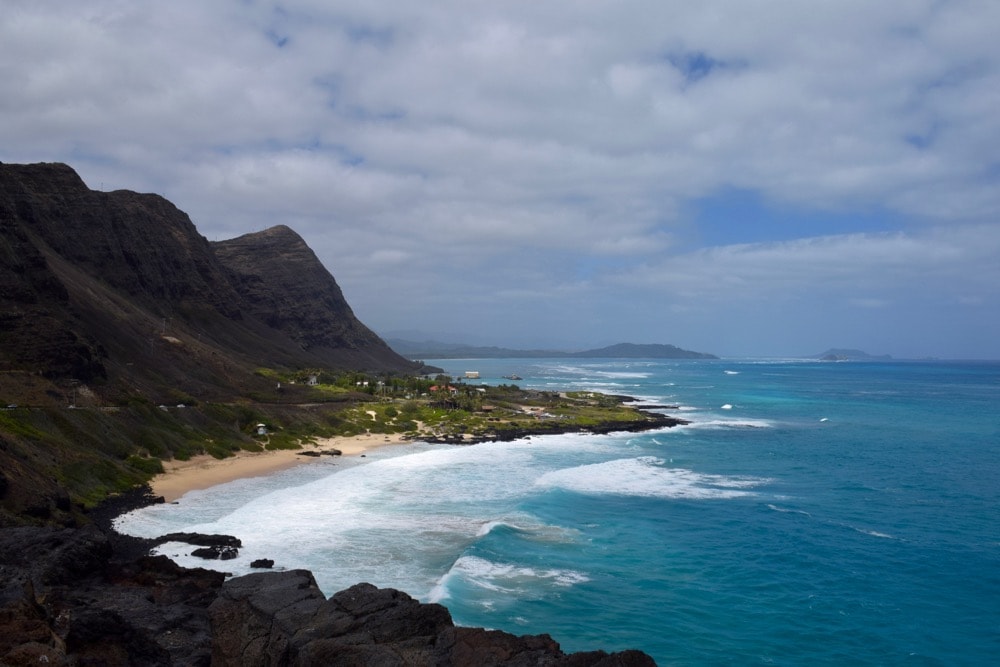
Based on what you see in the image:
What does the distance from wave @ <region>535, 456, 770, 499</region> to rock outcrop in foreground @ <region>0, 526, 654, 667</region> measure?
94.2ft

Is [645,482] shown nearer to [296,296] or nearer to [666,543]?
[666,543]

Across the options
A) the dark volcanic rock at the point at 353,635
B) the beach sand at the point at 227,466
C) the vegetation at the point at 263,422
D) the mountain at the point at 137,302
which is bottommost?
the beach sand at the point at 227,466

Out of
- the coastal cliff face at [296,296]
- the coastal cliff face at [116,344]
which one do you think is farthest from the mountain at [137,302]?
the coastal cliff face at [296,296]

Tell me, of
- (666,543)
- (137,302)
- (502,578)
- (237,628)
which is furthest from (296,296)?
(237,628)

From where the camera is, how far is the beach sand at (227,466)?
40.4m

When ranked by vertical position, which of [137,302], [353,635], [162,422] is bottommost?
[162,422]

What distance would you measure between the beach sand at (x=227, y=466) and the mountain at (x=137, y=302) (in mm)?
12075

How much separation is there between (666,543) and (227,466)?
106ft

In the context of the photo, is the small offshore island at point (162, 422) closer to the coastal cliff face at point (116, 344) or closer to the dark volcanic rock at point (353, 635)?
the dark volcanic rock at point (353, 635)

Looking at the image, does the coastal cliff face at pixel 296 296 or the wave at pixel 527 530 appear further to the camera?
the coastal cliff face at pixel 296 296

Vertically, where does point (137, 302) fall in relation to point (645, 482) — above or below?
above

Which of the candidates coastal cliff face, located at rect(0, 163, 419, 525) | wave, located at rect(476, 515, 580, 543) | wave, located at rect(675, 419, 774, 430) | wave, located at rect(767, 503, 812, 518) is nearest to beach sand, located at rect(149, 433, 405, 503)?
coastal cliff face, located at rect(0, 163, 419, 525)

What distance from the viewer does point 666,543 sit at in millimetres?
32281

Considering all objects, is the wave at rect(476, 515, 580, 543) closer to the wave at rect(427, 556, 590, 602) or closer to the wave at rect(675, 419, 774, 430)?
the wave at rect(427, 556, 590, 602)
